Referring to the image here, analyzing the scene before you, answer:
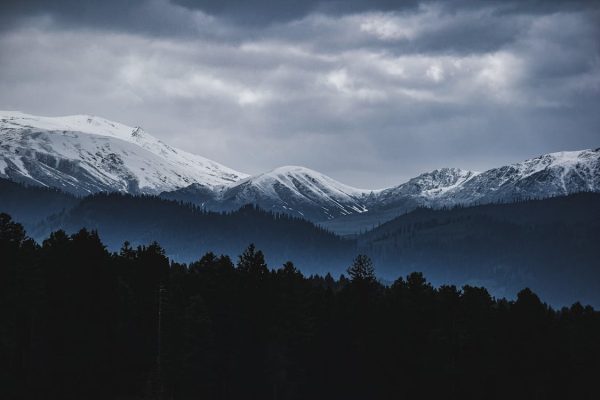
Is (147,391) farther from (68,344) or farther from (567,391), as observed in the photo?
(567,391)

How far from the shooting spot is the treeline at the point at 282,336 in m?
95.2

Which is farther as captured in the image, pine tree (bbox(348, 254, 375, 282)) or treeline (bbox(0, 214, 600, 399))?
pine tree (bbox(348, 254, 375, 282))

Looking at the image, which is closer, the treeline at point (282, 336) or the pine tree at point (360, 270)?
the treeline at point (282, 336)

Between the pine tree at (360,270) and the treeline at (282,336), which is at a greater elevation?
the pine tree at (360,270)

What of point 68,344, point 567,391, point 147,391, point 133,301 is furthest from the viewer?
point 567,391

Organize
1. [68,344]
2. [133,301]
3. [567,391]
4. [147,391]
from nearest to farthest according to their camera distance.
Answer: [68,344]
[147,391]
[133,301]
[567,391]

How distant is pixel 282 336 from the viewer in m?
110

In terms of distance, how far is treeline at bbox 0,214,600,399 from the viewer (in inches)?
3748

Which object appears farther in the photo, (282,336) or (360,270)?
(360,270)

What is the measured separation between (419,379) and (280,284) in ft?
60.1

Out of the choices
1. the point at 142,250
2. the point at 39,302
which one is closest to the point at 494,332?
the point at 142,250

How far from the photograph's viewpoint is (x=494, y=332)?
112m

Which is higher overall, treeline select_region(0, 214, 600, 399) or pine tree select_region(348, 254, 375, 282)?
pine tree select_region(348, 254, 375, 282)

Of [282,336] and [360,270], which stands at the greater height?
[360,270]
